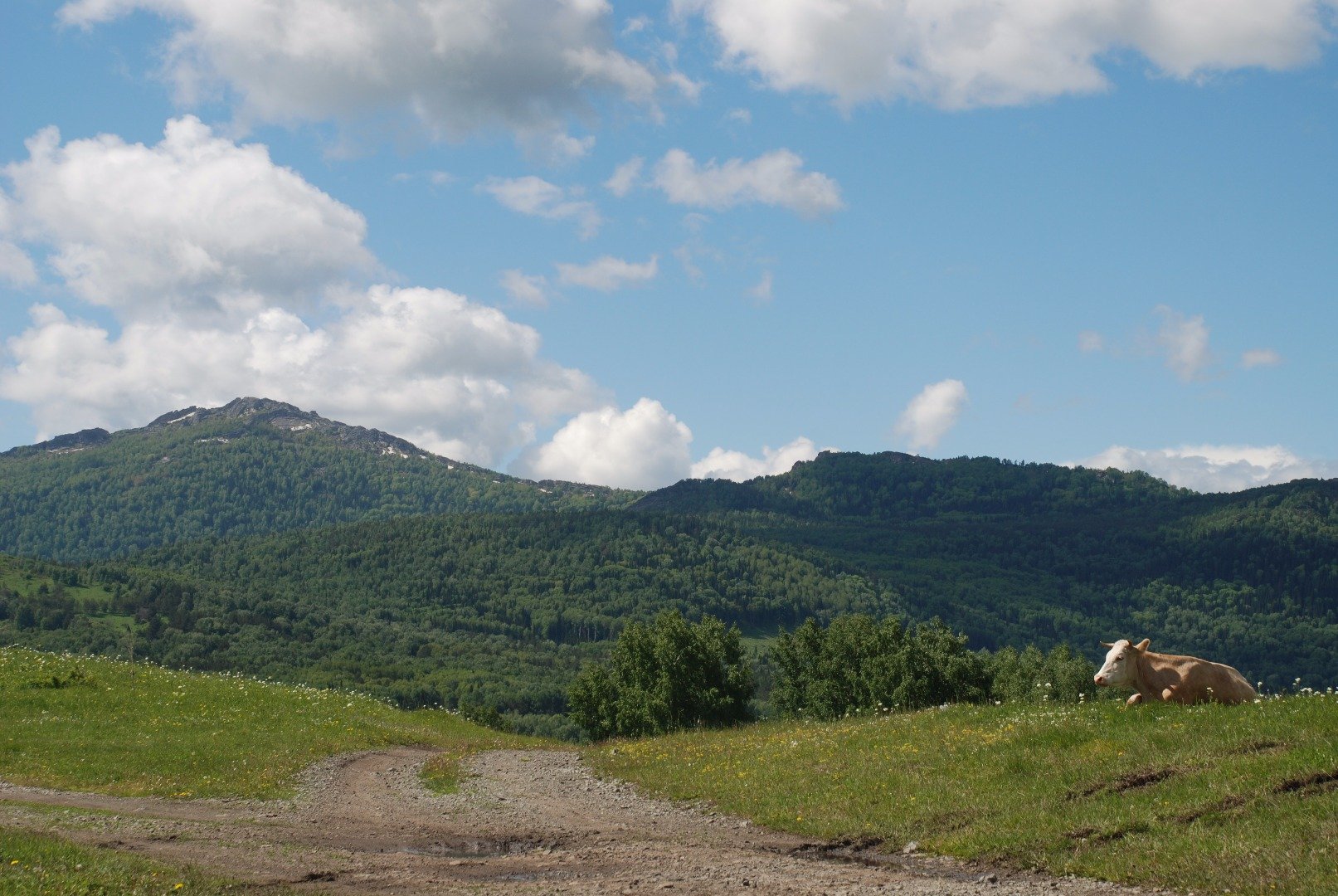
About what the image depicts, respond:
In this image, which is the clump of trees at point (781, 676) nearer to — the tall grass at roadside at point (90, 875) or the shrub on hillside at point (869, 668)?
the shrub on hillside at point (869, 668)

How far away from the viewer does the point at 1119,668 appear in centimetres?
2339

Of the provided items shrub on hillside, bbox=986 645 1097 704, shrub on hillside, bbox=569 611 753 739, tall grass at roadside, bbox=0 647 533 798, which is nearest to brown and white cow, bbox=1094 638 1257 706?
tall grass at roadside, bbox=0 647 533 798

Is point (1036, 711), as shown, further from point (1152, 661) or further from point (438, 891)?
point (438, 891)

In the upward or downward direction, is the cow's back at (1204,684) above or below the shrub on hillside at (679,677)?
above

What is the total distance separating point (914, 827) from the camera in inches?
710

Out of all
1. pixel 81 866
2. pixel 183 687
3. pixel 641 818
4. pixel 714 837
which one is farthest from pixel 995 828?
pixel 183 687

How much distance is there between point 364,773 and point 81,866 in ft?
52.3

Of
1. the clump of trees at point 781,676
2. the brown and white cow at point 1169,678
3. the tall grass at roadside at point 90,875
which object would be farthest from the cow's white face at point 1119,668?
the clump of trees at point 781,676

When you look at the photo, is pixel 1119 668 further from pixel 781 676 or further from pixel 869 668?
pixel 781 676

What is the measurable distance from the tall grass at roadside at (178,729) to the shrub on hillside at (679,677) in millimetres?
15760

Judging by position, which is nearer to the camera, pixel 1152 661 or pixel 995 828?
pixel 995 828

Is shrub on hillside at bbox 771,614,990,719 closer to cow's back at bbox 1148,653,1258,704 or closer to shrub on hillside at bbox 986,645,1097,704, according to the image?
shrub on hillside at bbox 986,645,1097,704

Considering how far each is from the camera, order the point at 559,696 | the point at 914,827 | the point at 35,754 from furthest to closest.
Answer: the point at 559,696 → the point at 35,754 → the point at 914,827

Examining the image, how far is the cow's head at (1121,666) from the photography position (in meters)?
23.2
